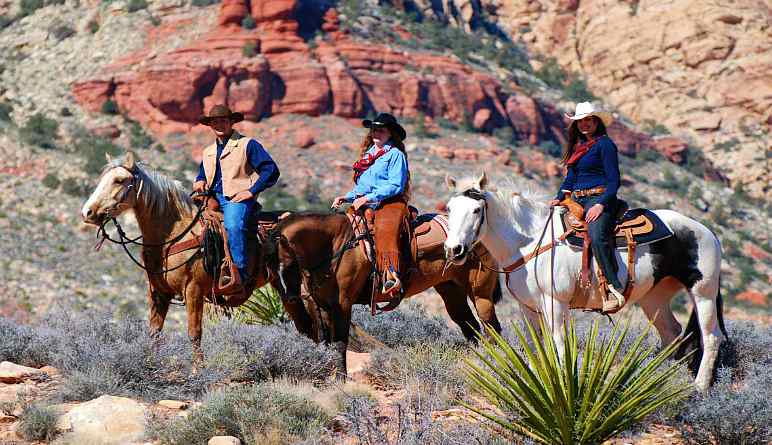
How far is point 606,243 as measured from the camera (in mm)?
6867

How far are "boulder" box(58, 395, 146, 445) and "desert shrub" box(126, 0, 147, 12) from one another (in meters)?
54.0

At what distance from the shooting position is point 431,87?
52281 millimetres

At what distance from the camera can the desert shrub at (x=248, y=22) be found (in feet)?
168

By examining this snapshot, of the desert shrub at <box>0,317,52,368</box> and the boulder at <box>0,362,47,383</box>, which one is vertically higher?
the boulder at <box>0,362,47,383</box>

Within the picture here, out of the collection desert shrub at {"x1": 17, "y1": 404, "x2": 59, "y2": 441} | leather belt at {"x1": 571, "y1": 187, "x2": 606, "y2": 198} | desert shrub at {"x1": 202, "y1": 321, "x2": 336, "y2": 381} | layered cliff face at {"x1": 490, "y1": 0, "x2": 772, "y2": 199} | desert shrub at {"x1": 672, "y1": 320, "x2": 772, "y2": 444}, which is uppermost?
leather belt at {"x1": 571, "y1": 187, "x2": 606, "y2": 198}

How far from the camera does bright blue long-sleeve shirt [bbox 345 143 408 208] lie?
766cm

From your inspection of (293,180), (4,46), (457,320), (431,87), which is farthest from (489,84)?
(457,320)

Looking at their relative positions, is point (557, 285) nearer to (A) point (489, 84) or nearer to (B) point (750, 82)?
(A) point (489, 84)

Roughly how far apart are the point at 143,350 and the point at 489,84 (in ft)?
165

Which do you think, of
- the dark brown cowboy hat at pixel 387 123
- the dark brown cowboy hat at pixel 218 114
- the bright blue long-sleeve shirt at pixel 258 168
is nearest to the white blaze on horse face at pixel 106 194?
the bright blue long-sleeve shirt at pixel 258 168

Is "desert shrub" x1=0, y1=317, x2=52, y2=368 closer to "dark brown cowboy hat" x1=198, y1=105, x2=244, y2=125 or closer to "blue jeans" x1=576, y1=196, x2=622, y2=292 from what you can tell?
"dark brown cowboy hat" x1=198, y1=105, x2=244, y2=125

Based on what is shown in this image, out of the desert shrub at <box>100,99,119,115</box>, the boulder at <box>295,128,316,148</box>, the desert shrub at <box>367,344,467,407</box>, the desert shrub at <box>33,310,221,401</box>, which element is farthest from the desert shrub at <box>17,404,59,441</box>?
the desert shrub at <box>100,99,119,115</box>

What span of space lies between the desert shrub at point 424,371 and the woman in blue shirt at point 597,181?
1.47 metres

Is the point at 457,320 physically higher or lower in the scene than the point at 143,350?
lower
